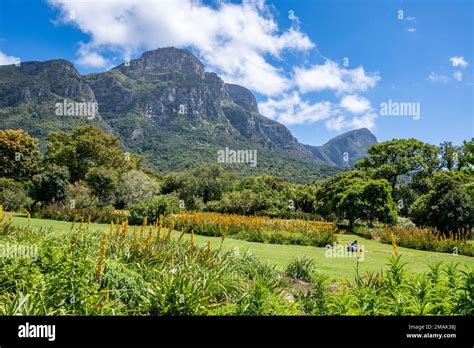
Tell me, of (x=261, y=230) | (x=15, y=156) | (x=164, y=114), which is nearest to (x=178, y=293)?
(x=261, y=230)

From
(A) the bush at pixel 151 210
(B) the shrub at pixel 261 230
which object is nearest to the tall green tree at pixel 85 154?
(A) the bush at pixel 151 210

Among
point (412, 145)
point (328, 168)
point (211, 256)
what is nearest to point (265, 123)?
point (328, 168)

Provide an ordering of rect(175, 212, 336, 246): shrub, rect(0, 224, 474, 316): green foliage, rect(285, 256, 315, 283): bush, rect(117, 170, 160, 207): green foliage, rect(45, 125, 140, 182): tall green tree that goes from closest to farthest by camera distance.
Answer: rect(0, 224, 474, 316): green foliage, rect(285, 256, 315, 283): bush, rect(175, 212, 336, 246): shrub, rect(117, 170, 160, 207): green foliage, rect(45, 125, 140, 182): tall green tree

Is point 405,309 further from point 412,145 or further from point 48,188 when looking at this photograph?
point 412,145

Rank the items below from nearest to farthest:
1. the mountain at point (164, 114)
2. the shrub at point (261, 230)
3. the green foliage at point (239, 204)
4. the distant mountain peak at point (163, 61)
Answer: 1. the shrub at point (261, 230)
2. the green foliage at point (239, 204)
3. the mountain at point (164, 114)
4. the distant mountain peak at point (163, 61)

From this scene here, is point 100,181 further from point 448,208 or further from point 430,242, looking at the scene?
point 448,208

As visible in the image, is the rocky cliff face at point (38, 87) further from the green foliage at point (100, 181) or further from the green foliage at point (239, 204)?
the green foliage at point (239, 204)

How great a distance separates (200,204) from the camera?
30.7m

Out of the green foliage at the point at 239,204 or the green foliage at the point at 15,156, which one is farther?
the green foliage at the point at 15,156

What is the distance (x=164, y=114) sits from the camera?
12275cm

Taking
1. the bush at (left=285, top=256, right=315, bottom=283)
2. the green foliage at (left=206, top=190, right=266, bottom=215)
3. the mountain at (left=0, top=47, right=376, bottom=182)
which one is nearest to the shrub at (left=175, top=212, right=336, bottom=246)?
the bush at (left=285, top=256, right=315, bottom=283)

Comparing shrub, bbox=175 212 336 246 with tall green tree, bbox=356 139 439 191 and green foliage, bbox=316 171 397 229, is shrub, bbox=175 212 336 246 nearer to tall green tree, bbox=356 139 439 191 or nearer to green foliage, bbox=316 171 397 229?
green foliage, bbox=316 171 397 229

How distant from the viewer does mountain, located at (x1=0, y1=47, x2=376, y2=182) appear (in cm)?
3825

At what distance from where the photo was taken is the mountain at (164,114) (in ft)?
125
